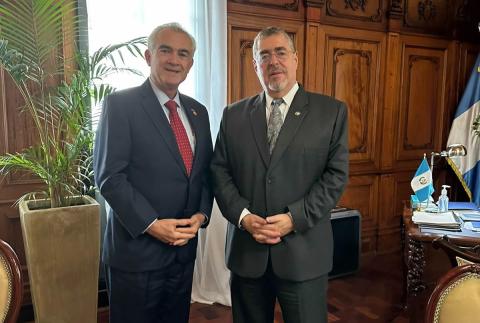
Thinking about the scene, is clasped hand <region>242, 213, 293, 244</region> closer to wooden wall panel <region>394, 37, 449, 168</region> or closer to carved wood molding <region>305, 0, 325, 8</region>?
Answer: carved wood molding <region>305, 0, 325, 8</region>

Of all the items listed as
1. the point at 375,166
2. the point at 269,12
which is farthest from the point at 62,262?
the point at 375,166

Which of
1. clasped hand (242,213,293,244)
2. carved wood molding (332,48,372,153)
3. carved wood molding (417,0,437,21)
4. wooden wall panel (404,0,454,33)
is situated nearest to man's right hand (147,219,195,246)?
clasped hand (242,213,293,244)

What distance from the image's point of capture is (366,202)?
3.71 m

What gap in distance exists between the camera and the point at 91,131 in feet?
7.19

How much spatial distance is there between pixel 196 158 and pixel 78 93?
2.77 feet

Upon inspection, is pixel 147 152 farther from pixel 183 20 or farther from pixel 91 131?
pixel 183 20

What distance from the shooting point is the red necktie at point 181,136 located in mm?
1614

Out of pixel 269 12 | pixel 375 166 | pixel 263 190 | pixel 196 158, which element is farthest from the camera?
pixel 375 166

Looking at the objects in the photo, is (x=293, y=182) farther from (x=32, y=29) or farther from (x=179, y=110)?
(x=32, y=29)

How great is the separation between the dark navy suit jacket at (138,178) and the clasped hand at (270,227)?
0.95 feet

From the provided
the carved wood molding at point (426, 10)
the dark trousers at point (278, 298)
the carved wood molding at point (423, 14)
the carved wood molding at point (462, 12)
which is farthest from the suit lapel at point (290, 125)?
the carved wood molding at point (462, 12)

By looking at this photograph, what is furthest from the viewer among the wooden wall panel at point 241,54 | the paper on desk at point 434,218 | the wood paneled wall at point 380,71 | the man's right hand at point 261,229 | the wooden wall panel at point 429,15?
the wooden wall panel at point 429,15

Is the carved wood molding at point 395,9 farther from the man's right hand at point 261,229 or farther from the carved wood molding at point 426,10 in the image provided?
the man's right hand at point 261,229

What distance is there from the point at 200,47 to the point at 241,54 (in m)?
0.38
